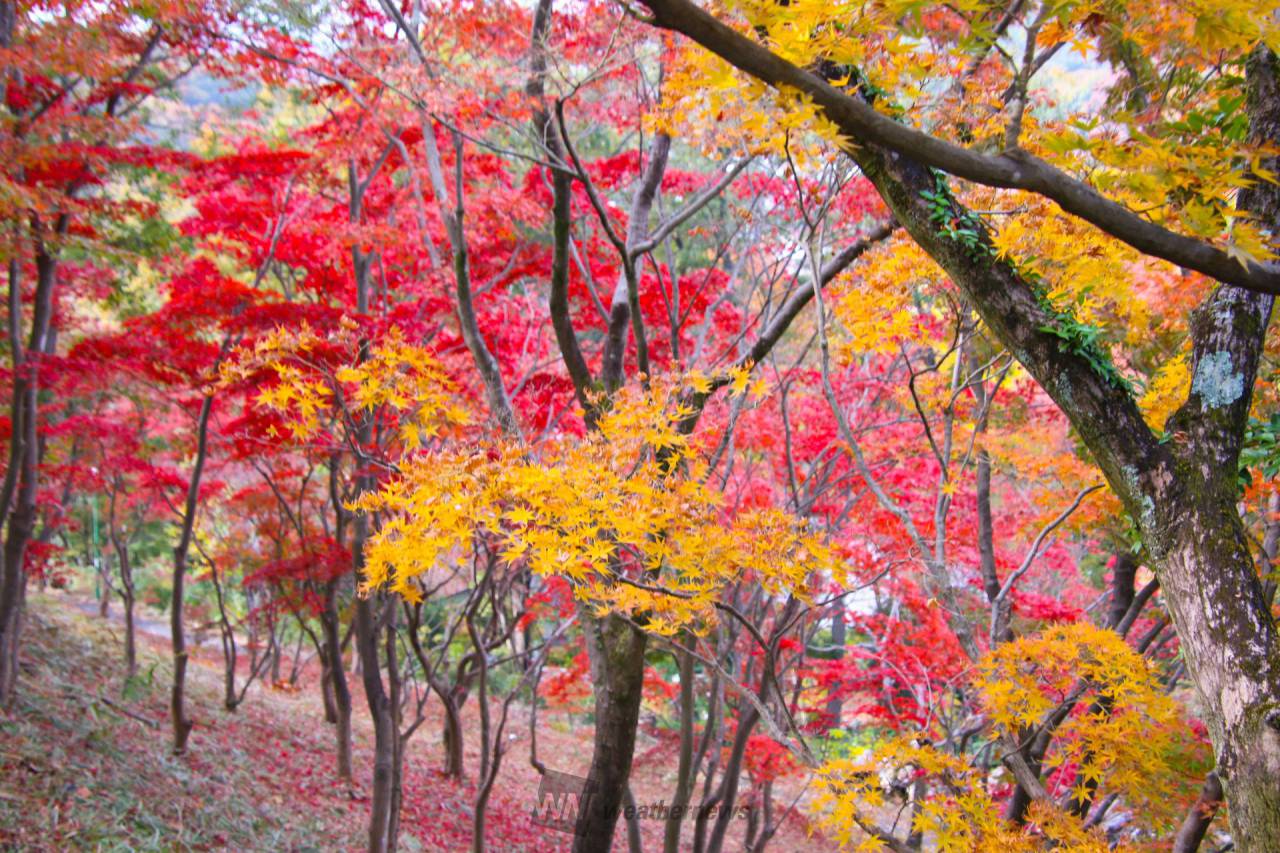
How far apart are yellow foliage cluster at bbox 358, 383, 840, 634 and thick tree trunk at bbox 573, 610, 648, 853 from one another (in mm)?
1228

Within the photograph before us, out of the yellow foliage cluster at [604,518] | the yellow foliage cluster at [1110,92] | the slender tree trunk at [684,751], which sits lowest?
the slender tree trunk at [684,751]

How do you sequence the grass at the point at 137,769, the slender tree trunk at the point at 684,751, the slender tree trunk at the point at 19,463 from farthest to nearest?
the slender tree trunk at the point at 684,751 < the slender tree trunk at the point at 19,463 < the grass at the point at 137,769

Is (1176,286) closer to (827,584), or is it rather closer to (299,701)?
(827,584)

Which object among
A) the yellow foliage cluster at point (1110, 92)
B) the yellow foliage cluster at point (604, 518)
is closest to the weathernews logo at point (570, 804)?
the yellow foliage cluster at point (604, 518)

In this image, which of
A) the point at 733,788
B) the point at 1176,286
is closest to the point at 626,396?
the point at 1176,286

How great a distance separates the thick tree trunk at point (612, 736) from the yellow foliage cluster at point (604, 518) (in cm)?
123

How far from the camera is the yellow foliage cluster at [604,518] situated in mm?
3143

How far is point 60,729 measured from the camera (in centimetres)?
601

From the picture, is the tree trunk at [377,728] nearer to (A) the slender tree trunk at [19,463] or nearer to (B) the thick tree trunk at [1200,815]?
(A) the slender tree trunk at [19,463]

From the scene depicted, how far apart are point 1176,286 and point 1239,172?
2867 mm

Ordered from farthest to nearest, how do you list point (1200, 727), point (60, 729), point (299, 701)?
point (299, 701), point (60, 729), point (1200, 727)

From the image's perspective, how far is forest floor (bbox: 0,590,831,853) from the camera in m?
5.30

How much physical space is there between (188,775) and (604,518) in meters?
5.28

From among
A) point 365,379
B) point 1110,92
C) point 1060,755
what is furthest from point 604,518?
point 1110,92
